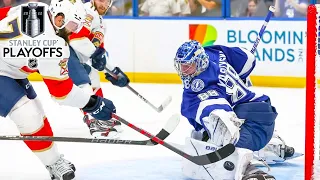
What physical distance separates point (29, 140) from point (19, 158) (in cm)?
89

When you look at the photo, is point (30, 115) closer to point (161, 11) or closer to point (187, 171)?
point (187, 171)

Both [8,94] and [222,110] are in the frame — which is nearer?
[222,110]

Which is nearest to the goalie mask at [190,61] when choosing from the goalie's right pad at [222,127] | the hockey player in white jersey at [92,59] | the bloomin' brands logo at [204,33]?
the goalie's right pad at [222,127]

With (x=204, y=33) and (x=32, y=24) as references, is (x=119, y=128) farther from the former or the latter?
(x=204, y=33)

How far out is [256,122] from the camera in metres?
4.18

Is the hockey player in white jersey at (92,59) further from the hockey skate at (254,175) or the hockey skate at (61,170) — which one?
the hockey skate at (254,175)

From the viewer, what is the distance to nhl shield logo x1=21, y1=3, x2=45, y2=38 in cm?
387

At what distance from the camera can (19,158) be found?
4.87m

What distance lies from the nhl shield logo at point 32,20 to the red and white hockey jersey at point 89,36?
129cm

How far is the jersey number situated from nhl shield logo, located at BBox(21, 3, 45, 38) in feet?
0.10

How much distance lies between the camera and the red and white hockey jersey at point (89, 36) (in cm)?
522

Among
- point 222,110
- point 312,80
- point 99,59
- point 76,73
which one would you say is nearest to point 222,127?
point 222,110

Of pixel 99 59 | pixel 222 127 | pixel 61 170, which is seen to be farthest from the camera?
pixel 99 59

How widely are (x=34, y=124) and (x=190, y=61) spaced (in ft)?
2.55
